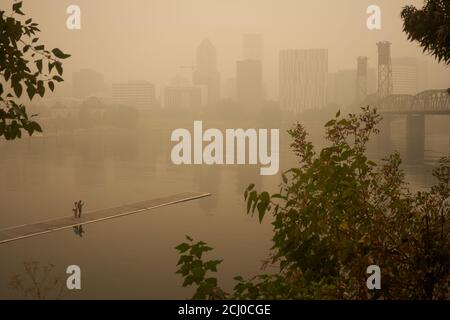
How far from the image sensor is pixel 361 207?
5.34m

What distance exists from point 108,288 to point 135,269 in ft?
11.6

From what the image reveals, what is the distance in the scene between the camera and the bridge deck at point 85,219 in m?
36.1

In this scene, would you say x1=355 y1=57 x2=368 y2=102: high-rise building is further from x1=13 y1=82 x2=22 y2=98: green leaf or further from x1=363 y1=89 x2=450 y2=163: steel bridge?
x1=13 y1=82 x2=22 y2=98: green leaf

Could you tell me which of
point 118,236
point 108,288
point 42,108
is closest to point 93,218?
point 118,236

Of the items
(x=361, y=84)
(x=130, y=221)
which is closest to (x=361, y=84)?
(x=361, y=84)

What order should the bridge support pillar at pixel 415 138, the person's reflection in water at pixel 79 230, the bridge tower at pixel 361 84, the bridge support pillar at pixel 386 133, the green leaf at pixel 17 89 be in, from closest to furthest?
the green leaf at pixel 17 89, the person's reflection in water at pixel 79 230, the bridge support pillar at pixel 415 138, the bridge support pillar at pixel 386 133, the bridge tower at pixel 361 84

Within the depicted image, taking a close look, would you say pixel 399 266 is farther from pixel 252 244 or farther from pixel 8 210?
pixel 8 210

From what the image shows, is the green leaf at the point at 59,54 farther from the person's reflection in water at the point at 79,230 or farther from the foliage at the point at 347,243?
the person's reflection in water at the point at 79,230

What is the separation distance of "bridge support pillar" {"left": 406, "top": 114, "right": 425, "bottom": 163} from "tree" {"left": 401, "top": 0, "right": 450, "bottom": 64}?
93.0 m

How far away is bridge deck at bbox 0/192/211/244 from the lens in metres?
36.1

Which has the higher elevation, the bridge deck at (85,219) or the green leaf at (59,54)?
the green leaf at (59,54)

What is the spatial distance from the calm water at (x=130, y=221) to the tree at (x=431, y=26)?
1636 centimetres

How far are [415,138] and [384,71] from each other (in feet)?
205

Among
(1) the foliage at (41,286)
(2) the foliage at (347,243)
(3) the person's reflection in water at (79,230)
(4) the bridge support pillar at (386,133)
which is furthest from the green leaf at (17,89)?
(4) the bridge support pillar at (386,133)
